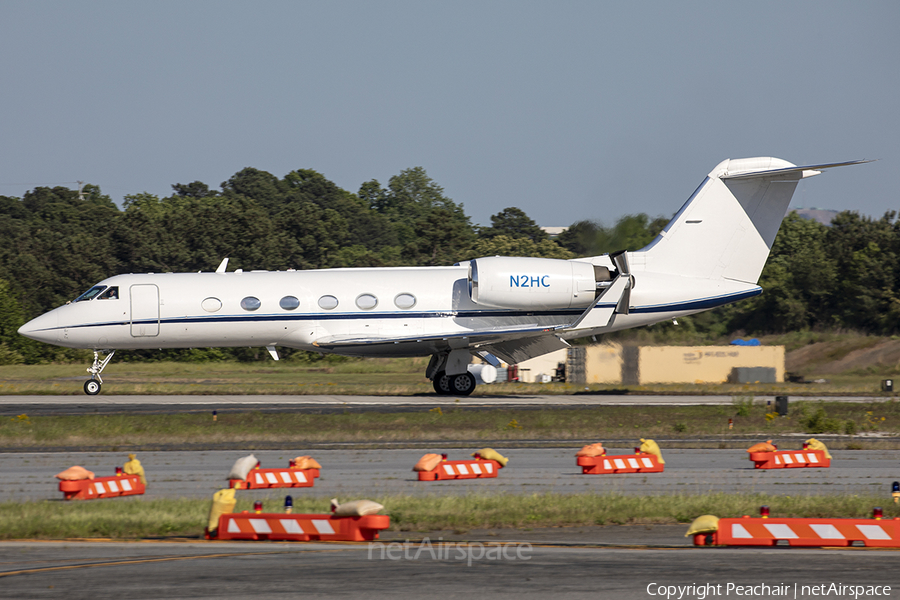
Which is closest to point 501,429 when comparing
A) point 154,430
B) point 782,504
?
point 154,430

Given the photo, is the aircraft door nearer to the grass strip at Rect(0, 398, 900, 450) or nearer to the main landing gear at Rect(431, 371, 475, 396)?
the grass strip at Rect(0, 398, 900, 450)

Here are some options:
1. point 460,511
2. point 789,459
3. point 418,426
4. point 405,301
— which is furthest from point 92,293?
point 789,459

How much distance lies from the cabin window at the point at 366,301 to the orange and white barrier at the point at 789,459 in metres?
13.6

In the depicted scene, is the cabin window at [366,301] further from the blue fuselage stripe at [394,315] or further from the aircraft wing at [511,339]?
the aircraft wing at [511,339]

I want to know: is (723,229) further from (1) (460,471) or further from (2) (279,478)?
(2) (279,478)

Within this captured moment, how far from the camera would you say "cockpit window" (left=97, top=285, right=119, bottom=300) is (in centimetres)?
2603

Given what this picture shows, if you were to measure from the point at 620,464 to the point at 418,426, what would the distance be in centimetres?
641

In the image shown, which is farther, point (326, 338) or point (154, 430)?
point (326, 338)

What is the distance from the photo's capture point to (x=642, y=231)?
3659 centimetres

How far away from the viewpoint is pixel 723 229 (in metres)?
27.4

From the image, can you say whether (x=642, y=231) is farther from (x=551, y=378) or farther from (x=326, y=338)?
(x=326, y=338)

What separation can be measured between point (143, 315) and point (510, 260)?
34.4 feet

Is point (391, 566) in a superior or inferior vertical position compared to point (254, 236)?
inferior

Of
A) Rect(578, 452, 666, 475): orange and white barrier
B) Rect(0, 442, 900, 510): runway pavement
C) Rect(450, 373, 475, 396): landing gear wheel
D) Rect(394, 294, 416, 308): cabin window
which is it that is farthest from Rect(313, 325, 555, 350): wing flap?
Rect(578, 452, 666, 475): orange and white barrier
